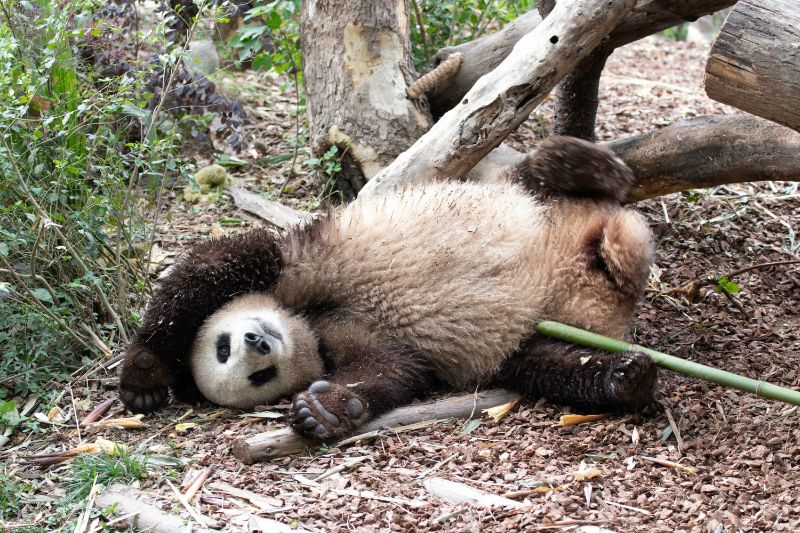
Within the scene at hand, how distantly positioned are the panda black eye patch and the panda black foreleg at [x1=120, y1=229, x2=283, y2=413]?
165 mm

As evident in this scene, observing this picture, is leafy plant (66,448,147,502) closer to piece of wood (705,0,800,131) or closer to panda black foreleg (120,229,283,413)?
panda black foreleg (120,229,283,413)

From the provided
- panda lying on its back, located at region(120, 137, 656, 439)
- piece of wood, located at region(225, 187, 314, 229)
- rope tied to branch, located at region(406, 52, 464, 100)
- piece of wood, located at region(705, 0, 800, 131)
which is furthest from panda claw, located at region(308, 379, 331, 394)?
rope tied to branch, located at region(406, 52, 464, 100)

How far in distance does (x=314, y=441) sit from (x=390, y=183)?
158cm

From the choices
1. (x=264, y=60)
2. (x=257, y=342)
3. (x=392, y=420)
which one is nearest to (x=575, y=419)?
(x=392, y=420)

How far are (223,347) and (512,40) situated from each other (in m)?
2.82

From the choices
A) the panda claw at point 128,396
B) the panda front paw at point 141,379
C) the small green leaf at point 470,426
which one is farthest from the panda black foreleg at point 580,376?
the panda claw at point 128,396

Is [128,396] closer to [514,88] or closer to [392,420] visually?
[392,420]

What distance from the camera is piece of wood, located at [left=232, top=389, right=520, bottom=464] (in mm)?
3455

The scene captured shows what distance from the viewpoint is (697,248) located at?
16.8ft

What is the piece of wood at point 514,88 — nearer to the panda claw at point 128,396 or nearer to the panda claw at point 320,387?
the panda claw at point 320,387

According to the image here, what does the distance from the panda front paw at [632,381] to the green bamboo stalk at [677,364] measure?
0.05 meters

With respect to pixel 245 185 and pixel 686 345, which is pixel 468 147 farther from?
pixel 245 185

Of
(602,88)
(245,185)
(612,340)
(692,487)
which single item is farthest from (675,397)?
(602,88)

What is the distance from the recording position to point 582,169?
4.19 meters
